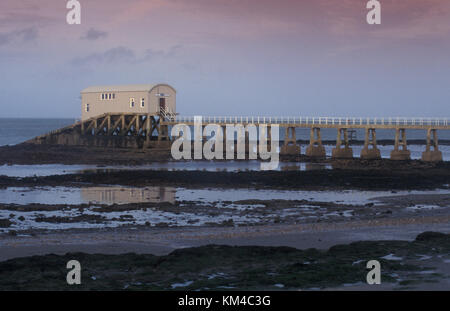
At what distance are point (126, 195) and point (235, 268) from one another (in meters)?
16.4

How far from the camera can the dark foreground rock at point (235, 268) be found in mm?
12789

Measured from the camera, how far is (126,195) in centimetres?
3000

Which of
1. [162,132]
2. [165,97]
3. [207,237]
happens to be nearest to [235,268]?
[207,237]

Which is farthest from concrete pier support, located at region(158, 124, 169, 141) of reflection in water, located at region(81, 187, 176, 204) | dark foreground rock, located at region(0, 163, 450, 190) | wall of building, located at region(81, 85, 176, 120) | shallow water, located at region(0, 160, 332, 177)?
reflection in water, located at region(81, 187, 176, 204)

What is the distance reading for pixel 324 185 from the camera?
34219mm

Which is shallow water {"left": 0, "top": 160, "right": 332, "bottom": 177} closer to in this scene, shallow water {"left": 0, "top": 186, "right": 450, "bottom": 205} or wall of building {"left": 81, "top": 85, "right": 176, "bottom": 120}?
shallow water {"left": 0, "top": 186, "right": 450, "bottom": 205}

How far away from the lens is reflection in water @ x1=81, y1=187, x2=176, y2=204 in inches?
1110

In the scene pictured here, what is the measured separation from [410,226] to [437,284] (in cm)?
806

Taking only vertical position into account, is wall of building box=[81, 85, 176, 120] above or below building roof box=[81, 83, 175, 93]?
below

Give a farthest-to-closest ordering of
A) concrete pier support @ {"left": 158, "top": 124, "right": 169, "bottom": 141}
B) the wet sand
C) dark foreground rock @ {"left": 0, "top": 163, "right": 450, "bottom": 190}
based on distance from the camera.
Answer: concrete pier support @ {"left": 158, "top": 124, "right": 169, "bottom": 141}, dark foreground rock @ {"left": 0, "top": 163, "right": 450, "bottom": 190}, the wet sand

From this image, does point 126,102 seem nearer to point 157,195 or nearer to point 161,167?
point 161,167

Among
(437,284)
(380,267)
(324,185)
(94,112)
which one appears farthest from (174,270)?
(94,112)

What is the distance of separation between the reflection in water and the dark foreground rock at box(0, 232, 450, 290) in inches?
480
